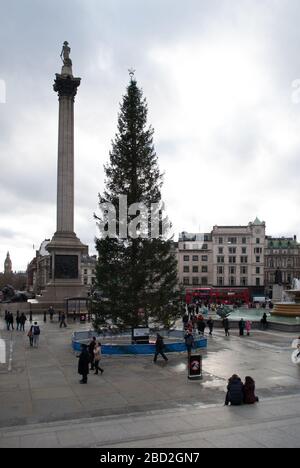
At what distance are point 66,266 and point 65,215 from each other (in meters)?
7.31

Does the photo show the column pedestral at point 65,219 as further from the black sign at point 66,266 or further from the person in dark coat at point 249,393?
the person in dark coat at point 249,393

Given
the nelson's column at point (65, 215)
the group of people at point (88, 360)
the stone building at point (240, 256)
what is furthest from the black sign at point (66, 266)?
the stone building at point (240, 256)

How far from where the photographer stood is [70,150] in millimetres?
63281

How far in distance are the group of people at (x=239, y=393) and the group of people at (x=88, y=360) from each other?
5.97m

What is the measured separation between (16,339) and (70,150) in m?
36.9

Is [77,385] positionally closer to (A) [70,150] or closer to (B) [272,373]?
(B) [272,373]

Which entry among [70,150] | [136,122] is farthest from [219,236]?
[136,122]

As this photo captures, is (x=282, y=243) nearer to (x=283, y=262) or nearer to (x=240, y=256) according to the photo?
(x=283, y=262)

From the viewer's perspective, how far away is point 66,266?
59969 mm

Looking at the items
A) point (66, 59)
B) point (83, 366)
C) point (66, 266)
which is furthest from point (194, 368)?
point (66, 59)

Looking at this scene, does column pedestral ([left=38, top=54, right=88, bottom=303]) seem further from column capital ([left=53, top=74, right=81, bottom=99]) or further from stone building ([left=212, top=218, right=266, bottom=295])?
stone building ([left=212, top=218, right=266, bottom=295])

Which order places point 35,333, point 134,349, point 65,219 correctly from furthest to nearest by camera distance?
1. point 65,219
2. point 35,333
3. point 134,349

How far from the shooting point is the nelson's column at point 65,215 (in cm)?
5916

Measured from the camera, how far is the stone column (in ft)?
204
